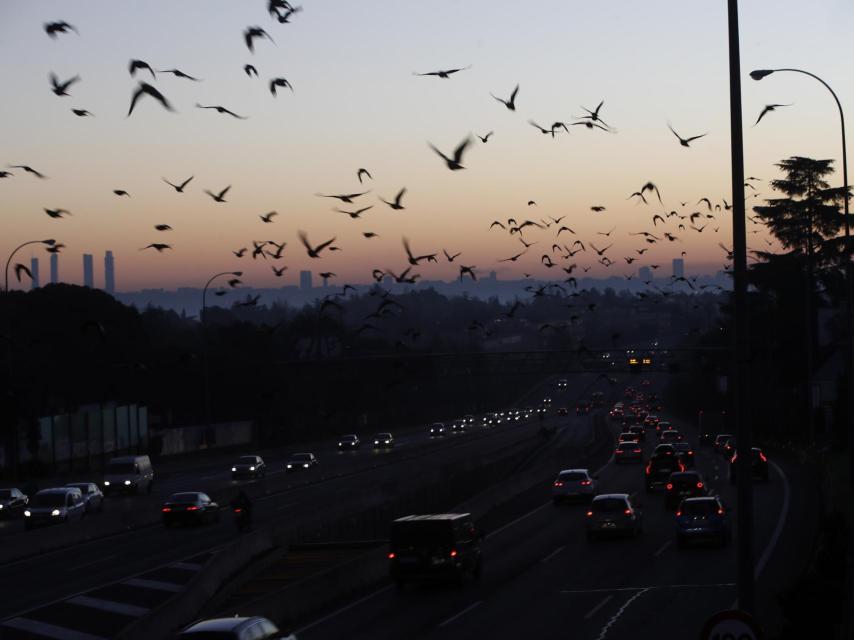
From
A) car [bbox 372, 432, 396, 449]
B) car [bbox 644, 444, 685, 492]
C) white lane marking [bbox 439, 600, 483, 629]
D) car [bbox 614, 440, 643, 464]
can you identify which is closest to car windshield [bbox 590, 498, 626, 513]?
white lane marking [bbox 439, 600, 483, 629]

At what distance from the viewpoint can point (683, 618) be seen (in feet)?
79.4

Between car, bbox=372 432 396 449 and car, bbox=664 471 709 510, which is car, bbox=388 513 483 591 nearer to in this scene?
car, bbox=664 471 709 510

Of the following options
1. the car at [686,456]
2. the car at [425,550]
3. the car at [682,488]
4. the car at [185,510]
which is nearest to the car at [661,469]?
the car at [682,488]

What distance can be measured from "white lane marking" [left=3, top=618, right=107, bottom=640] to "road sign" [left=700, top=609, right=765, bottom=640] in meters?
17.8

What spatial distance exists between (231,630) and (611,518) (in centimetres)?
2472

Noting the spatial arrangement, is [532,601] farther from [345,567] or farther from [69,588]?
[69,588]

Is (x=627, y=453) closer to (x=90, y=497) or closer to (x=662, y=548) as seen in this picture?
(x=90, y=497)

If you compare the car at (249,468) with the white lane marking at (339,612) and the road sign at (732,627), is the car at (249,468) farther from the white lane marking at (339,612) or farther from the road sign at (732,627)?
the road sign at (732,627)

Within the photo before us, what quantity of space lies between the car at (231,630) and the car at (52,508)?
3125 cm

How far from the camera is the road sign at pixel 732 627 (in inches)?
352

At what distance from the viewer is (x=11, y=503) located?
51594 mm

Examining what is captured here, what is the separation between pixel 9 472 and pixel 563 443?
2080 inches

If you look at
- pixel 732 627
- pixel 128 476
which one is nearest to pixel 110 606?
pixel 732 627

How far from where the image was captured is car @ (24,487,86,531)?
44.9 metres
